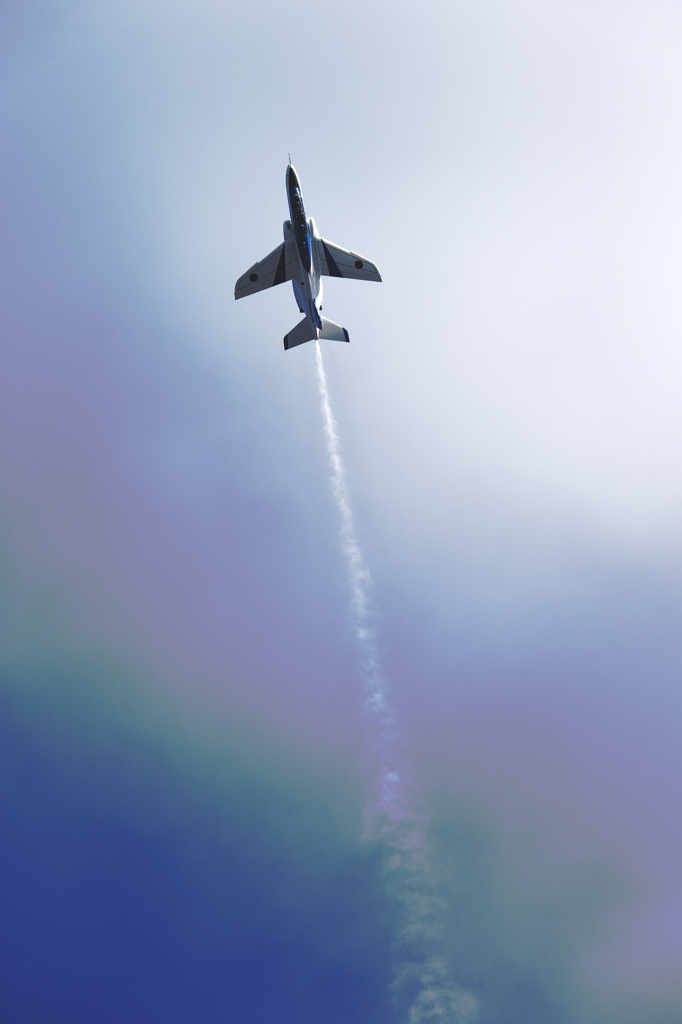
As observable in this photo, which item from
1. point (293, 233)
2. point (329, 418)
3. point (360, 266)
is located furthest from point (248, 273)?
point (329, 418)

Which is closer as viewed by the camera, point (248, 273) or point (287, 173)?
point (287, 173)

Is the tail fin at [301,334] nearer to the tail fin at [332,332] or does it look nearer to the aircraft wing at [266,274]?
the tail fin at [332,332]

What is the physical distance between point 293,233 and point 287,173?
4.60 m

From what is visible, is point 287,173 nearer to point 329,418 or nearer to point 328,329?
point 328,329

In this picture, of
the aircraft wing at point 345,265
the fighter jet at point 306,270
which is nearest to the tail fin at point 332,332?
the fighter jet at point 306,270

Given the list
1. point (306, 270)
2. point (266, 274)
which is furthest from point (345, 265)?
point (266, 274)

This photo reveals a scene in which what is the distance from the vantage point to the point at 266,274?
6694cm

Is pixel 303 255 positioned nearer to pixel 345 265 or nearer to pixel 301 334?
pixel 345 265

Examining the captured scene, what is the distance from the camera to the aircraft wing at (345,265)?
6650 cm

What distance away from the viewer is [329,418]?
8050 centimetres

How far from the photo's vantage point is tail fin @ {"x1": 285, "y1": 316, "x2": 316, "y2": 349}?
226ft

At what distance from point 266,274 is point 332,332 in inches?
303

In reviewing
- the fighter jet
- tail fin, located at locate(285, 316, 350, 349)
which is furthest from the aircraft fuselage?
tail fin, located at locate(285, 316, 350, 349)

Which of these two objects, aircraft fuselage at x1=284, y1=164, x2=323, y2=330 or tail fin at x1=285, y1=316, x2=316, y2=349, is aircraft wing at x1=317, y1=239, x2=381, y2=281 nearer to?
aircraft fuselage at x1=284, y1=164, x2=323, y2=330
